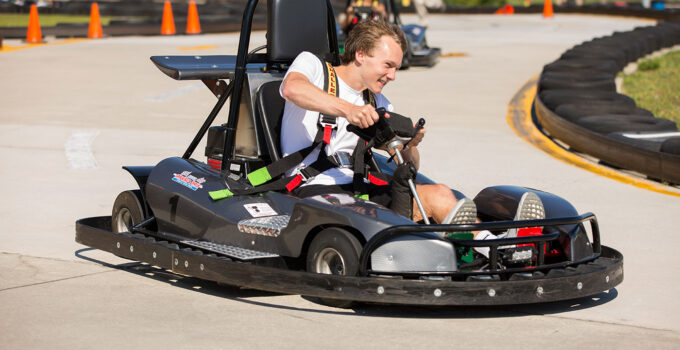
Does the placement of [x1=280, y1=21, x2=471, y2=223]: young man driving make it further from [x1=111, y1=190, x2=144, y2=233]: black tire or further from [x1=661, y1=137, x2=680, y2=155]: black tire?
[x1=661, y1=137, x2=680, y2=155]: black tire

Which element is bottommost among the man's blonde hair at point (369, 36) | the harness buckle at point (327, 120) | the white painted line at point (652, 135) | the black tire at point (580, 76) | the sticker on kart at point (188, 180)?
the white painted line at point (652, 135)

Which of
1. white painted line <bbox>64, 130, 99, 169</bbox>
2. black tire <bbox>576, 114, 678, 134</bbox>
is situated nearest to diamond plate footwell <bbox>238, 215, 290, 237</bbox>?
white painted line <bbox>64, 130, 99, 169</bbox>

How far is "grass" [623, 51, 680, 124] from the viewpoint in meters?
13.0

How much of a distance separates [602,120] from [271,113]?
5.01 meters

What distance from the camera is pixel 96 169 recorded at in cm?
887

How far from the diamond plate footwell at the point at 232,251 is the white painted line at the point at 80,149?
3.98 m

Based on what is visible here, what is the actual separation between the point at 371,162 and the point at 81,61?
12094 mm

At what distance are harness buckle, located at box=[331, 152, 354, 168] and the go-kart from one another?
18 centimetres

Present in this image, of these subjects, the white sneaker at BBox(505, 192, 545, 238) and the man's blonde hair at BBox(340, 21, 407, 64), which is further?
the man's blonde hair at BBox(340, 21, 407, 64)

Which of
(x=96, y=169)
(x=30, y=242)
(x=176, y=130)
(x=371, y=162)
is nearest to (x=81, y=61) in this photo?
(x=176, y=130)

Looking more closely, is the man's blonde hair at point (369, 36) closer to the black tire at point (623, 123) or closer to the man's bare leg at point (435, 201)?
the man's bare leg at point (435, 201)

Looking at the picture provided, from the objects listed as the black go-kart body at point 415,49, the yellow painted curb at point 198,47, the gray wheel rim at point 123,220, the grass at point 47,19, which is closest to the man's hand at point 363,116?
the gray wheel rim at point 123,220

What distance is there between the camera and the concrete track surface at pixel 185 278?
14.4 ft

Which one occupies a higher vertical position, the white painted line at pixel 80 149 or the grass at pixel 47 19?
the grass at pixel 47 19
